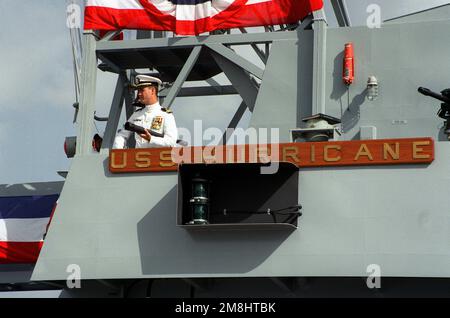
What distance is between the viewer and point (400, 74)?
39.8ft

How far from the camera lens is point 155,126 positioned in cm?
1164

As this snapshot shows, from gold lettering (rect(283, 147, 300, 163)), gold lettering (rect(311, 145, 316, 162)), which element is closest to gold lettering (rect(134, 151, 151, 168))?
gold lettering (rect(283, 147, 300, 163))

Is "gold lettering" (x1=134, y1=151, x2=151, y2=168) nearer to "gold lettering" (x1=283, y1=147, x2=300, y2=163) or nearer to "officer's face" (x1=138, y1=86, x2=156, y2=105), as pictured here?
"officer's face" (x1=138, y1=86, x2=156, y2=105)

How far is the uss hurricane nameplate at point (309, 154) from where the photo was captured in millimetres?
10305

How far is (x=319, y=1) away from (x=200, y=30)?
5.58 feet

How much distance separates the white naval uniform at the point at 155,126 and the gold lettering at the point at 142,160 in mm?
368

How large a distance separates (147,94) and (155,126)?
469mm

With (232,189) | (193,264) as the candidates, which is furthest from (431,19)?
(193,264)

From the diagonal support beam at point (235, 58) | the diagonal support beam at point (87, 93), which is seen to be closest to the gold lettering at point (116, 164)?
the diagonal support beam at point (87, 93)

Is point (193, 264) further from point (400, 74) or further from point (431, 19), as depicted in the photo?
point (431, 19)

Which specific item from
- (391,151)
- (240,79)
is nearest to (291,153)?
(391,151)

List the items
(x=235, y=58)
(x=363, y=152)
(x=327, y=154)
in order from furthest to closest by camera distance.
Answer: (x=235, y=58) < (x=327, y=154) < (x=363, y=152)

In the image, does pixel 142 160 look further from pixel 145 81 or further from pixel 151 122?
pixel 145 81

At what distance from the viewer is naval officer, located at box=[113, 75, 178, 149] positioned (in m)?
11.5
